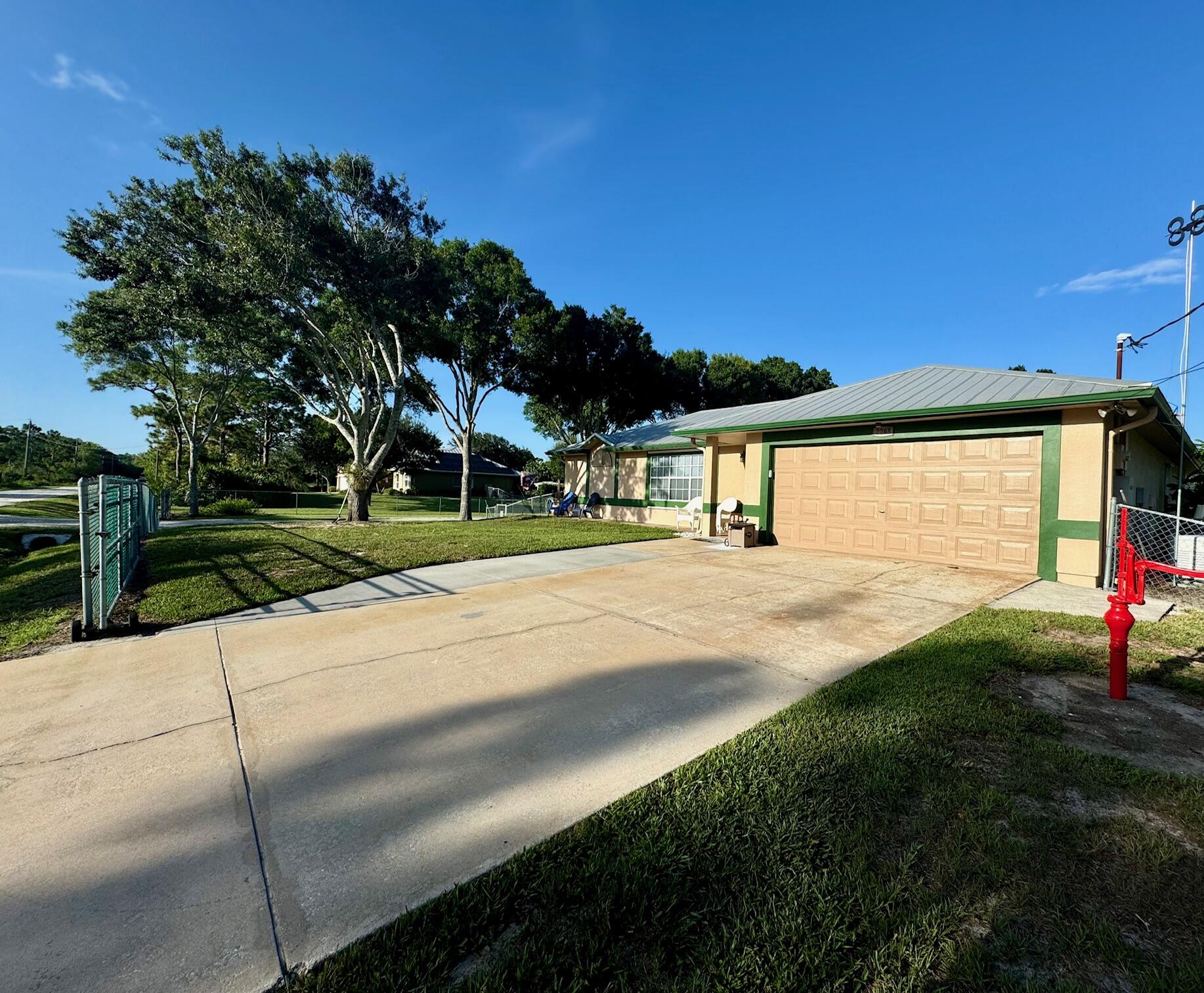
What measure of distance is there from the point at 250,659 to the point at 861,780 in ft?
15.8

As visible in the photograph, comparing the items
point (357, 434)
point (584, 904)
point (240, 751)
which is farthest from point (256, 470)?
point (584, 904)

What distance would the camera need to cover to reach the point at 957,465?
9062mm

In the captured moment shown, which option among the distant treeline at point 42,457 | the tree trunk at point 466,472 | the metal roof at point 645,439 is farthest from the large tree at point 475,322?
the distant treeline at point 42,457

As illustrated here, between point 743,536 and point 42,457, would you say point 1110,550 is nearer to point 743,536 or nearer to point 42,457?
point 743,536

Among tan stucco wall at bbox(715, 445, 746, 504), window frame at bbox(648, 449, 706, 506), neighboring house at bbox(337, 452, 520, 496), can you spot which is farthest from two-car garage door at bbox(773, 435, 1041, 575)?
neighboring house at bbox(337, 452, 520, 496)

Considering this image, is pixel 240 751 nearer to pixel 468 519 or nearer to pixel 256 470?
pixel 468 519

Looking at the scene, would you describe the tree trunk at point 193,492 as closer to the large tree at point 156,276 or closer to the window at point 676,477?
the large tree at point 156,276

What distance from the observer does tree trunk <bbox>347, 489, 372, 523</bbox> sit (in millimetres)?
17547

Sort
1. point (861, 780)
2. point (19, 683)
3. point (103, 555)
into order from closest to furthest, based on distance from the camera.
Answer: point (861, 780) < point (19, 683) < point (103, 555)

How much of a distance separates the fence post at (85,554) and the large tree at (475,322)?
13.3 meters

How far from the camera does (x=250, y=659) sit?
177 inches

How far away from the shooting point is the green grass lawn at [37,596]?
511 cm

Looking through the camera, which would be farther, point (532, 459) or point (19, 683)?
point (532, 459)

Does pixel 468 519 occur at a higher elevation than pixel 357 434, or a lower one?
lower
